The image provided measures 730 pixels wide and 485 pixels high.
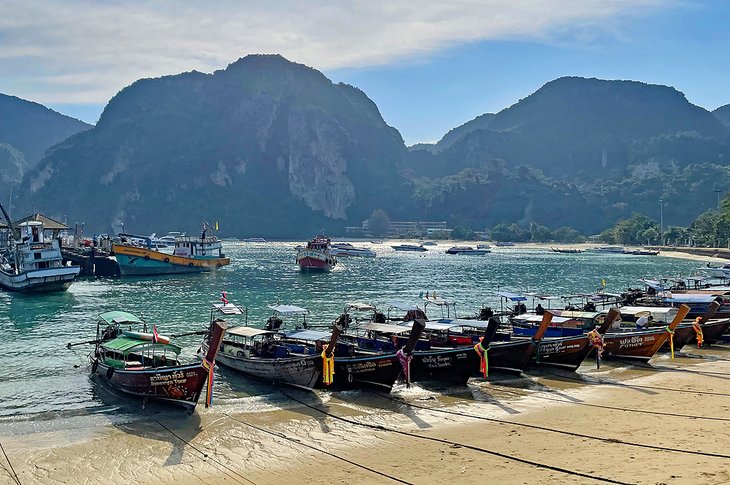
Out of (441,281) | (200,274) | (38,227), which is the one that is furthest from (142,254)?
(441,281)

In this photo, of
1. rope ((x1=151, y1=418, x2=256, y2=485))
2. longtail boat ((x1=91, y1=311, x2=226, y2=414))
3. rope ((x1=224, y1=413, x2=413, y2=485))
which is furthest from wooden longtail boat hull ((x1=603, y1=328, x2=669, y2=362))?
rope ((x1=151, y1=418, x2=256, y2=485))

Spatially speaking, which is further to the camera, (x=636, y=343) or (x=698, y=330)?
(x=698, y=330)

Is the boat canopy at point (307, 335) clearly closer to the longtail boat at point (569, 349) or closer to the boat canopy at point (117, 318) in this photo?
the boat canopy at point (117, 318)

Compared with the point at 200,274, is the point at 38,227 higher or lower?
higher

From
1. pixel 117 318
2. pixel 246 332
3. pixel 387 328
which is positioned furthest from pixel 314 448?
pixel 117 318

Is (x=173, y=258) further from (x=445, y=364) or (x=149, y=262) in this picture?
(x=445, y=364)

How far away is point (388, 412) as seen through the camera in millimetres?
25141

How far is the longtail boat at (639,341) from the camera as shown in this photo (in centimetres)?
3391

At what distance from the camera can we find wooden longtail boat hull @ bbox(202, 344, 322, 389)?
27.9 meters

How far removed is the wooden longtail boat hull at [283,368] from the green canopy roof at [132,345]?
3165 millimetres

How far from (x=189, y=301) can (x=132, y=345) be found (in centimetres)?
4073

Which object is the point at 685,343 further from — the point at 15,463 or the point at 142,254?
the point at 142,254

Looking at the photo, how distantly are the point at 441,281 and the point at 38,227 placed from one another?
56.4 meters

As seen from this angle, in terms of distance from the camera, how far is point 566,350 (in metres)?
32.4
